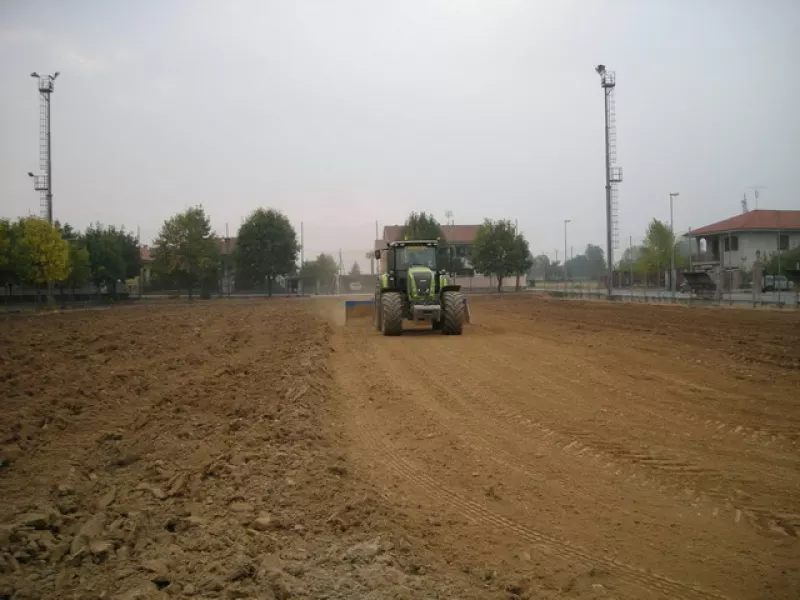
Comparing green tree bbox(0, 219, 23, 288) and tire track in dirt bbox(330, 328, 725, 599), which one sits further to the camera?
green tree bbox(0, 219, 23, 288)

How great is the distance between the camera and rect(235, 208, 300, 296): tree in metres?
61.4

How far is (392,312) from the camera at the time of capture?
18766 mm

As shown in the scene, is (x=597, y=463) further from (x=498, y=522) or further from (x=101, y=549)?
(x=101, y=549)

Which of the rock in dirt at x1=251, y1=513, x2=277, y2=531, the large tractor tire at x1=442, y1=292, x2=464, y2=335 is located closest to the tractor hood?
the large tractor tire at x1=442, y1=292, x2=464, y2=335

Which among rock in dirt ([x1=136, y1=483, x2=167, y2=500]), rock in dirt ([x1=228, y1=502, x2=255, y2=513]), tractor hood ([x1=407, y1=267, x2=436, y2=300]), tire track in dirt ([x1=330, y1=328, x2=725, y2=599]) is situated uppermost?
tractor hood ([x1=407, y1=267, x2=436, y2=300])

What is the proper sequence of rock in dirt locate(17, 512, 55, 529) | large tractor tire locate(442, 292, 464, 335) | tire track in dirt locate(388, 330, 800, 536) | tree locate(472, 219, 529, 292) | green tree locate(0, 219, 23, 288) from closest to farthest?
1. rock in dirt locate(17, 512, 55, 529)
2. tire track in dirt locate(388, 330, 800, 536)
3. large tractor tire locate(442, 292, 464, 335)
4. green tree locate(0, 219, 23, 288)
5. tree locate(472, 219, 529, 292)

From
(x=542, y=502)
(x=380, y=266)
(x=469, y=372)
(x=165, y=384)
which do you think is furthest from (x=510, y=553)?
(x=380, y=266)

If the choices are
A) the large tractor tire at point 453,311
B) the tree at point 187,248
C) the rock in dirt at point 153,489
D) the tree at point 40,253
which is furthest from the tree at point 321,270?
the rock in dirt at point 153,489

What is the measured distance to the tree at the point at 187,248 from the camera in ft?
181

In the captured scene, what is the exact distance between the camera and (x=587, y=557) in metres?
4.72

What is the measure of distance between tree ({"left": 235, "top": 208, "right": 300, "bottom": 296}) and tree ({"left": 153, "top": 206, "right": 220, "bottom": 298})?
513 cm

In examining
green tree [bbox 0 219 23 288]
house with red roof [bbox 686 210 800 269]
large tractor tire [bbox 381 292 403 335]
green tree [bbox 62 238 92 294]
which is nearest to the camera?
large tractor tire [bbox 381 292 403 335]

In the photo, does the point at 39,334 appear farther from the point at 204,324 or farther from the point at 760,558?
the point at 760,558

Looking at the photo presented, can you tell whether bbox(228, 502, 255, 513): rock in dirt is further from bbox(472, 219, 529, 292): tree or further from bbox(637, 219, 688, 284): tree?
bbox(472, 219, 529, 292): tree
